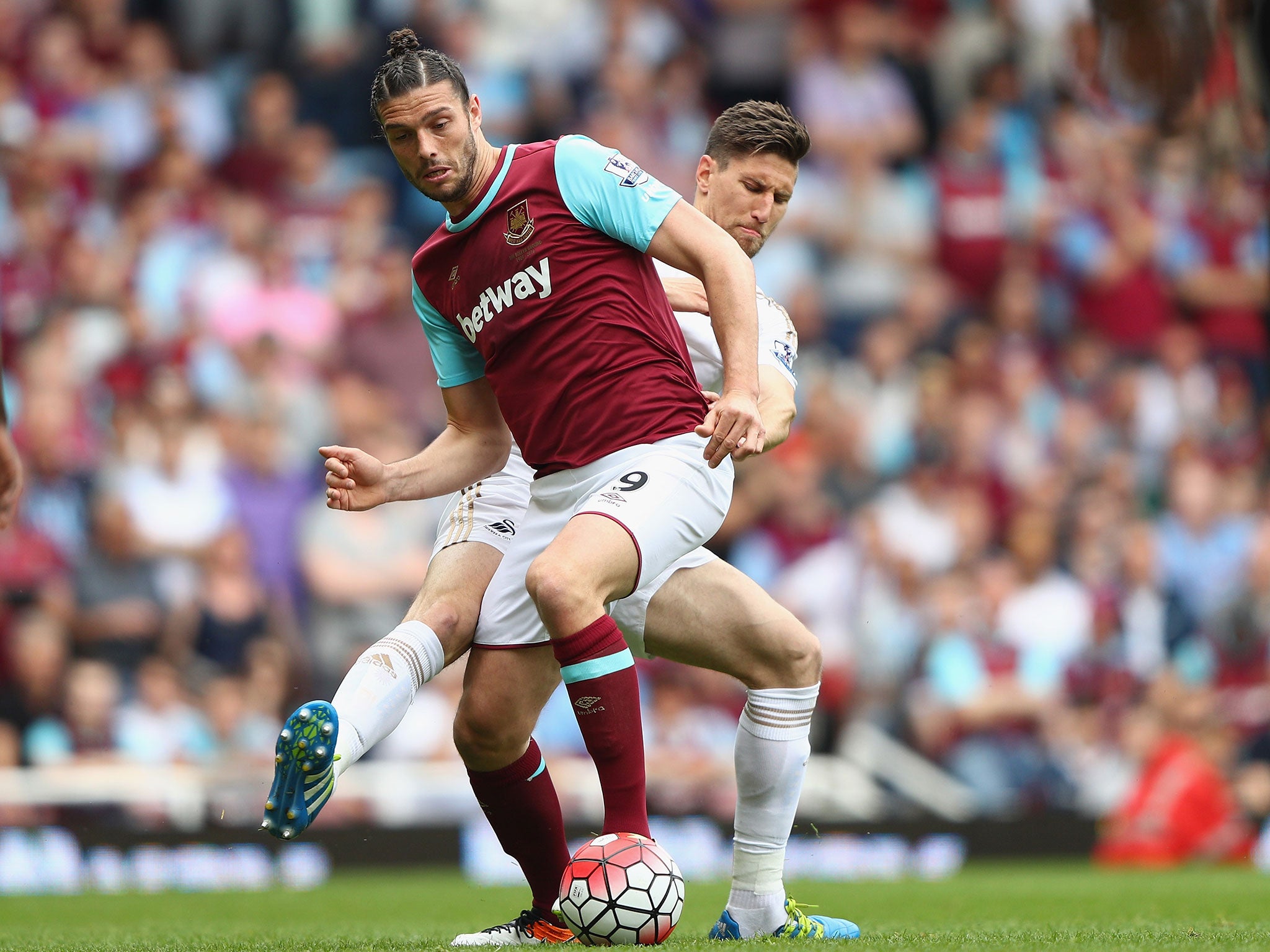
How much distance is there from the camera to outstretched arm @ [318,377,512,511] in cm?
506

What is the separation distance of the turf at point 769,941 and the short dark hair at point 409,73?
233cm

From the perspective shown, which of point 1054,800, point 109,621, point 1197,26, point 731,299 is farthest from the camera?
point 1197,26

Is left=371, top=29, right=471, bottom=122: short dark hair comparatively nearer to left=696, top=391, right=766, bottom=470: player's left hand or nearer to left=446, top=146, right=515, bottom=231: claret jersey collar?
left=446, top=146, right=515, bottom=231: claret jersey collar

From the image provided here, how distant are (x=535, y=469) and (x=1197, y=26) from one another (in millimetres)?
10438

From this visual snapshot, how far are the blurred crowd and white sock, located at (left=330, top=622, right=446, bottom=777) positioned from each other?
508cm

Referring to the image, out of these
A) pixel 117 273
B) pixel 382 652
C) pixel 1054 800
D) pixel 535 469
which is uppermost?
pixel 117 273

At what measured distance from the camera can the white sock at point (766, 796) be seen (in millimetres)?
4867

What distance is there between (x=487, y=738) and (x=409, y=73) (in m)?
1.88

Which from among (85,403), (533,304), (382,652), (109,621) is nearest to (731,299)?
(533,304)

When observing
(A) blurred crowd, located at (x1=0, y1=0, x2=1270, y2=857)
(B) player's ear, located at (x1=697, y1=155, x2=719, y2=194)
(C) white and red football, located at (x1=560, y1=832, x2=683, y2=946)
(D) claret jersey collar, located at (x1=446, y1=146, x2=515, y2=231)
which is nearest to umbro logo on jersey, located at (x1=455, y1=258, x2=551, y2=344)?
(D) claret jersey collar, located at (x1=446, y1=146, x2=515, y2=231)

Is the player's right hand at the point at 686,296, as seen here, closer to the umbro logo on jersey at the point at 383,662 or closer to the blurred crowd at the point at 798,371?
the umbro logo on jersey at the point at 383,662

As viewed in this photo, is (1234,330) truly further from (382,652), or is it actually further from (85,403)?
(382,652)

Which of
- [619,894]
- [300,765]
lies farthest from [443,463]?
[619,894]

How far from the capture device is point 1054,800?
10.7 m
